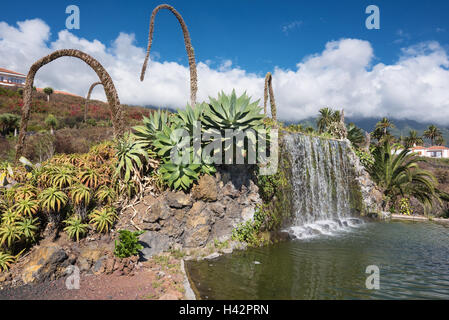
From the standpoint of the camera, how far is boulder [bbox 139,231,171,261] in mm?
5574

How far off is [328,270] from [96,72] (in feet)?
25.8

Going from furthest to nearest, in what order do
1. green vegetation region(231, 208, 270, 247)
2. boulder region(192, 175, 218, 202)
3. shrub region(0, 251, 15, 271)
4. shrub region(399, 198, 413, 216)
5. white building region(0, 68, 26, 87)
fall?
white building region(0, 68, 26, 87)
shrub region(399, 198, 413, 216)
green vegetation region(231, 208, 270, 247)
boulder region(192, 175, 218, 202)
shrub region(0, 251, 15, 271)

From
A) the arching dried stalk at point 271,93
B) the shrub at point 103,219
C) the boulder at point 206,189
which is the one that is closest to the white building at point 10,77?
the arching dried stalk at point 271,93

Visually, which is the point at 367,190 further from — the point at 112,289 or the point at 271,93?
the point at 112,289

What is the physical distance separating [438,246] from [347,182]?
17.1 ft

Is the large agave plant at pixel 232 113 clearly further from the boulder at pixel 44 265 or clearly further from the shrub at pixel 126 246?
the boulder at pixel 44 265

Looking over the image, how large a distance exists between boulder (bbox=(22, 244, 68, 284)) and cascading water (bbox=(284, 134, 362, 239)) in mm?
6499

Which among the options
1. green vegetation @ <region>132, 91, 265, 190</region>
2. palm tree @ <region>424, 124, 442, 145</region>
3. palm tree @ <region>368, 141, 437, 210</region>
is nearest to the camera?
green vegetation @ <region>132, 91, 265, 190</region>

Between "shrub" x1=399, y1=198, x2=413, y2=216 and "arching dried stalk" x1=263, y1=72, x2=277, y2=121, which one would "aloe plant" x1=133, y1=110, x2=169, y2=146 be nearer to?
"arching dried stalk" x1=263, y1=72, x2=277, y2=121

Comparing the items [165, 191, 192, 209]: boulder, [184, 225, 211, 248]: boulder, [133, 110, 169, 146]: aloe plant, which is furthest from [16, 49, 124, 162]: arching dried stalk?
[184, 225, 211, 248]: boulder

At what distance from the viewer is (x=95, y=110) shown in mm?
37844
